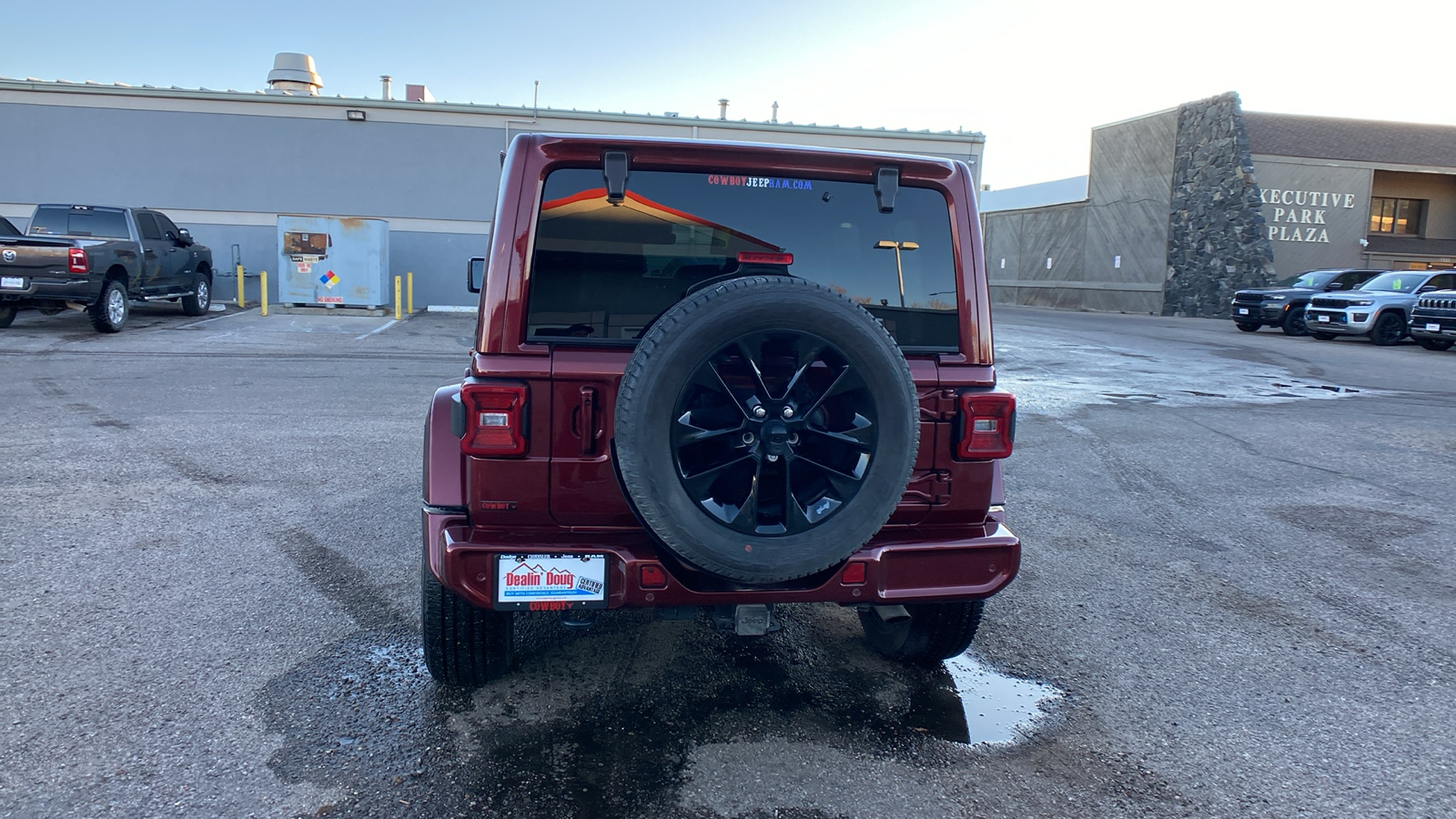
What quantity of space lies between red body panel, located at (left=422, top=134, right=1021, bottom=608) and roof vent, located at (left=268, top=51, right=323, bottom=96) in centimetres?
2832

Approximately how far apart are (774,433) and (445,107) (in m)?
23.9

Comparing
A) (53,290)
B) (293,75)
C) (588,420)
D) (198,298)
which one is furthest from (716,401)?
(293,75)

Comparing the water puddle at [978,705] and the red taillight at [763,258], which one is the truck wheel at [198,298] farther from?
the water puddle at [978,705]

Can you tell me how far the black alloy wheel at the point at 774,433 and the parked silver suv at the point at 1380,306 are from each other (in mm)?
22352

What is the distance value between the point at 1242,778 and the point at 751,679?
5.36ft

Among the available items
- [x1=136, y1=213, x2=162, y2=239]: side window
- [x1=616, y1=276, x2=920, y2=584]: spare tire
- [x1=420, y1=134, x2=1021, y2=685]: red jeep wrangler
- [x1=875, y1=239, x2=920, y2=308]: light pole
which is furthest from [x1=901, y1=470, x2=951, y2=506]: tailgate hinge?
[x1=136, y1=213, x2=162, y2=239]: side window

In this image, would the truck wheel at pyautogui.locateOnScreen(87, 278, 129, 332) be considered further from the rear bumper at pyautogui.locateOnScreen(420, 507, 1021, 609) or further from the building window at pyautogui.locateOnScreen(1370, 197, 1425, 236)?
the building window at pyautogui.locateOnScreen(1370, 197, 1425, 236)

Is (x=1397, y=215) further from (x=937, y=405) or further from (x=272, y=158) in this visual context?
(x=937, y=405)

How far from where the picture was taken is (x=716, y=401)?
2816mm

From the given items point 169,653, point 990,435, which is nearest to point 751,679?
point 990,435

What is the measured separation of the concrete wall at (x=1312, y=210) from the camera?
32938 mm

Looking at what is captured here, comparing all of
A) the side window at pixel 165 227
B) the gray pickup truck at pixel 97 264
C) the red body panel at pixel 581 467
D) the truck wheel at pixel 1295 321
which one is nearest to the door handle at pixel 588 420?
the red body panel at pixel 581 467

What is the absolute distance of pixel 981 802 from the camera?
2.77 m

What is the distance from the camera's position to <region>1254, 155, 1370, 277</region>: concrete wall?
3294 cm
